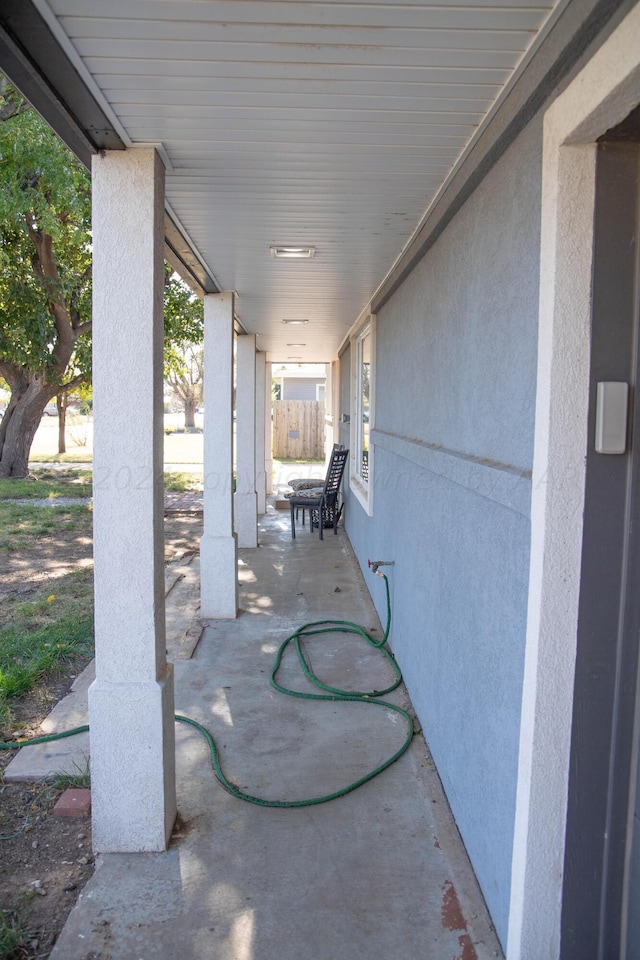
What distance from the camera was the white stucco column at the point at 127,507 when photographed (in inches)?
105

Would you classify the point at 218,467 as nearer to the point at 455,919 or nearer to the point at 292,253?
the point at 292,253

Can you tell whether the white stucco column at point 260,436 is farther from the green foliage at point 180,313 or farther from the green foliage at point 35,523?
the green foliage at point 35,523

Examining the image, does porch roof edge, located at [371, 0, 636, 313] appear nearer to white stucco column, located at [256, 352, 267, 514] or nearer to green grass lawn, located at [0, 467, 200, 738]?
green grass lawn, located at [0, 467, 200, 738]

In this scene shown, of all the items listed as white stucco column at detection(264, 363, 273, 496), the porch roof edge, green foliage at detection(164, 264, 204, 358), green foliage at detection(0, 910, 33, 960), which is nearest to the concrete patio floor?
green foliage at detection(0, 910, 33, 960)

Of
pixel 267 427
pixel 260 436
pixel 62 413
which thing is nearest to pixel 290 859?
pixel 260 436

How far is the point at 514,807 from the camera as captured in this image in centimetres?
206

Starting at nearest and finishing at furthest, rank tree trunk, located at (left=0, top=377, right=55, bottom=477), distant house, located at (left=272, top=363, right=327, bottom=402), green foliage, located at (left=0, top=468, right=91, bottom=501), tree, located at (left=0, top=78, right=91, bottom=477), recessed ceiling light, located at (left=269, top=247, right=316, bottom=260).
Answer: recessed ceiling light, located at (left=269, top=247, right=316, bottom=260)
tree, located at (left=0, top=78, right=91, bottom=477)
green foliage, located at (left=0, top=468, right=91, bottom=501)
tree trunk, located at (left=0, top=377, right=55, bottom=477)
distant house, located at (left=272, top=363, right=327, bottom=402)

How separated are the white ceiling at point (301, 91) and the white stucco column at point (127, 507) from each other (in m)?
0.30

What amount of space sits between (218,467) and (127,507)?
2954mm

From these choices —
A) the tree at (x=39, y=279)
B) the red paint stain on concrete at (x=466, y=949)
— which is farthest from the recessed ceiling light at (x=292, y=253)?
the tree at (x=39, y=279)

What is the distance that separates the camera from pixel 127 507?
8.92ft

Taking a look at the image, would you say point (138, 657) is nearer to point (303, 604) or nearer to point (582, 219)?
point (582, 219)

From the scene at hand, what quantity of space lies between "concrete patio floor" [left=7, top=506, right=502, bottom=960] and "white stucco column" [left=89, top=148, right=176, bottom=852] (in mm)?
289

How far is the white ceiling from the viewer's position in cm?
180
